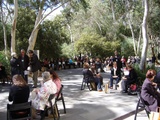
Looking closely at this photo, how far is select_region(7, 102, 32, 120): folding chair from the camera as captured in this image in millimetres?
4719

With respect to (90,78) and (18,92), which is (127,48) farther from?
(18,92)

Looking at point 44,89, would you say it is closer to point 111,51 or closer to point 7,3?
point 7,3

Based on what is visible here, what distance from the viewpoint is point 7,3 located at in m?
21.1

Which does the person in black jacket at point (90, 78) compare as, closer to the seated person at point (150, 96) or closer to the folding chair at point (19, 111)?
the seated person at point (150, 96)

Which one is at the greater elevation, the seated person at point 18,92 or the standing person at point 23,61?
the standing person at point 23,61

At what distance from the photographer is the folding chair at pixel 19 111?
4.72m

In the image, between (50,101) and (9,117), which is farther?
(50,101)

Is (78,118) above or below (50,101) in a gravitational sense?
below

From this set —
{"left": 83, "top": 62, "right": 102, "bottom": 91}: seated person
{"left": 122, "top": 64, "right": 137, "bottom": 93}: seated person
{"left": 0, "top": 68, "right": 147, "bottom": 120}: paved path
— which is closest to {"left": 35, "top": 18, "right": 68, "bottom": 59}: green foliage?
{"left": 83, "top": 62, "right": 102, "bottom": 91}: seated person

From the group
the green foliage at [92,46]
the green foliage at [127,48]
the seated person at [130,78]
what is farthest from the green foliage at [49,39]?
the green foliage at [127,48]

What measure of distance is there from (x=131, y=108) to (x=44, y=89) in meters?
3.20

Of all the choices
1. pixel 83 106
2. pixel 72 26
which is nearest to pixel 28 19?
pixel 83 106

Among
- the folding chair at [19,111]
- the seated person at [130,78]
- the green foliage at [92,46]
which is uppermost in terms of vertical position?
the green foliage at [92,46]

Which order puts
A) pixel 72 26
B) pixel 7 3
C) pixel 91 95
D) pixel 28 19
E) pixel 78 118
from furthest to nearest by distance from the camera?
1. pixel 72 26
2. pixel 28 19
3. pixel 7 3
4. pixel 91 95
5. pixel 78 118
